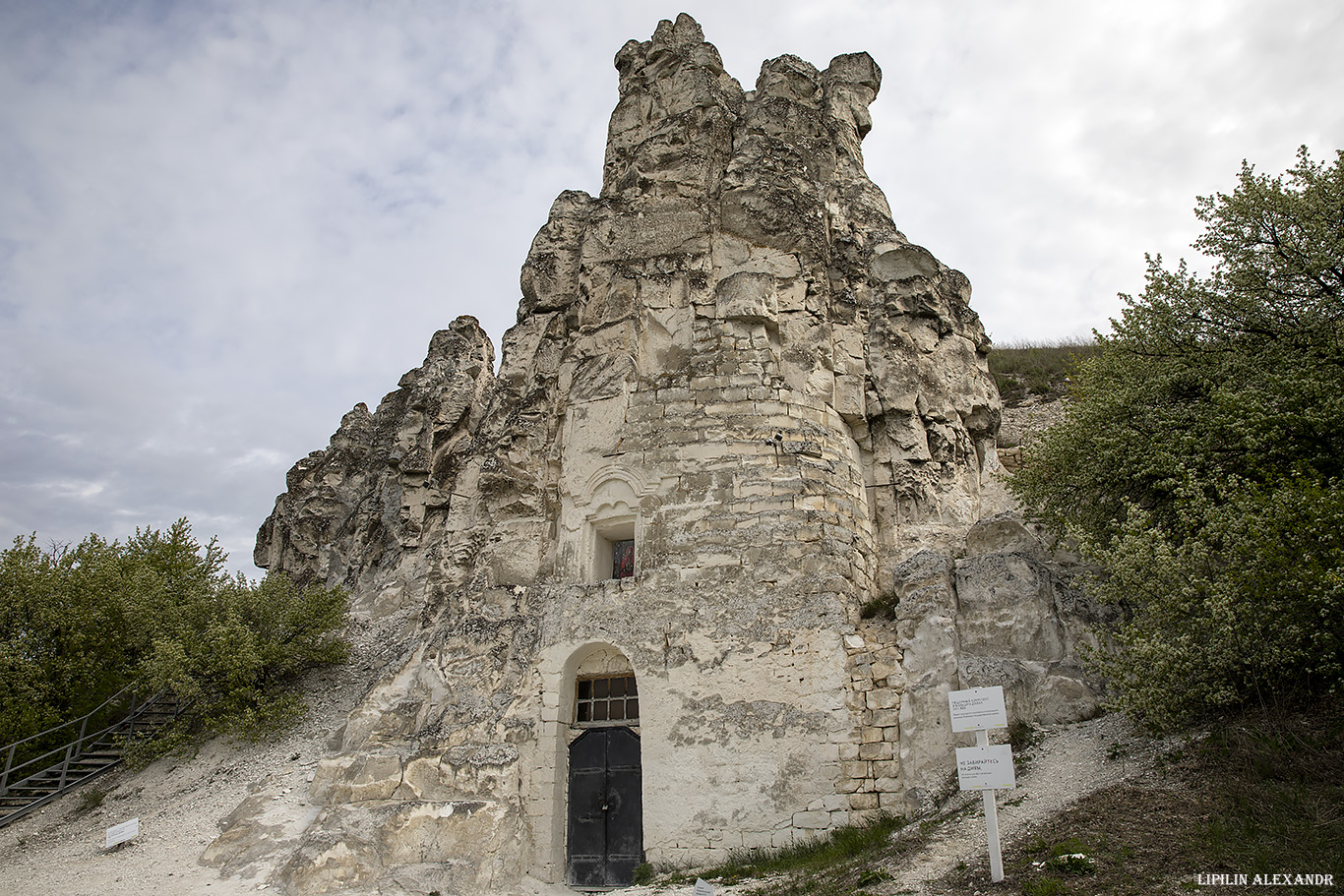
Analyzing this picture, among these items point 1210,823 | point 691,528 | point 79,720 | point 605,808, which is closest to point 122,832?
point 79,720

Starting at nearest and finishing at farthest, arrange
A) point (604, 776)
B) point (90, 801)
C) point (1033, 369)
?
point (604, 776)
point (90, 801)
point (1033, 369)

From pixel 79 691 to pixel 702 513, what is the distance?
13.4 m

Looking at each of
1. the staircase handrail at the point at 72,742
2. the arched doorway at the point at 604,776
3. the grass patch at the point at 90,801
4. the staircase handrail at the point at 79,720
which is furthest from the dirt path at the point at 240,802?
the staircase handrail at the point at 79,720

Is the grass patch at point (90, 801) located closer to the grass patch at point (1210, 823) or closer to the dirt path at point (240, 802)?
the dirt path at point (240, 802)

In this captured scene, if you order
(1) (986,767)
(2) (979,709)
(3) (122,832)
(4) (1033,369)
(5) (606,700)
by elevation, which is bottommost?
(3) (122,832)

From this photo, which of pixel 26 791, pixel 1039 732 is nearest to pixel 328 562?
pixel 26 791

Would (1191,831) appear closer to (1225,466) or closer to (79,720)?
(1225,466)

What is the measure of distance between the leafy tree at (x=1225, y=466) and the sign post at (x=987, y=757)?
241 centimetres

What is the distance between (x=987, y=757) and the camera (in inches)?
298

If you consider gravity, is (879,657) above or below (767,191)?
below

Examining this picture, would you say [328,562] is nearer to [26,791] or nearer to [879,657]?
[26,791]

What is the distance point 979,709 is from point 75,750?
16848 millimetres

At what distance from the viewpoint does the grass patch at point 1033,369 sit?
28.0 meters

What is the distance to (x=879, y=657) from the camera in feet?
38.5
